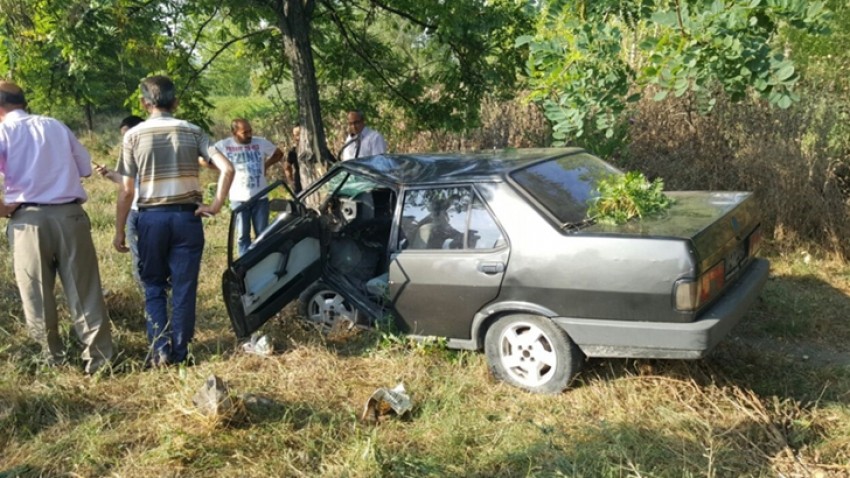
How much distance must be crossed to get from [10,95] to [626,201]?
403 centimetres

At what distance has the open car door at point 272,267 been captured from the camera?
443cm

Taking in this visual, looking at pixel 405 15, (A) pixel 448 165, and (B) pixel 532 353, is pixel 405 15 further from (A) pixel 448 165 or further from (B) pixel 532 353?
(B) pixel 532 353

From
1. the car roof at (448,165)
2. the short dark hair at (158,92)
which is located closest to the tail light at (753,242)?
the car roof at (448,165)

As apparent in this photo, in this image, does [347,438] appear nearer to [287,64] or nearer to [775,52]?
[775,52]

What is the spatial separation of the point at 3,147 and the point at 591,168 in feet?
13.1

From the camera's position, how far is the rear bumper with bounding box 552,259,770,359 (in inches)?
130

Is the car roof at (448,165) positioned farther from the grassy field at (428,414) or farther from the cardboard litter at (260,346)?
the cardboard litter at (260,346)

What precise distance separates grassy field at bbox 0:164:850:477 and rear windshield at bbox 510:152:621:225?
3.45ft

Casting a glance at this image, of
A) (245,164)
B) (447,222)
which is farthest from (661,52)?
(245,164)

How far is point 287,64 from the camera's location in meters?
9.06

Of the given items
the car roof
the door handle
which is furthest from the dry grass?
the car roof

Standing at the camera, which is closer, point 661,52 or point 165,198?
point 661,52

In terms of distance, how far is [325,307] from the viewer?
505 cm

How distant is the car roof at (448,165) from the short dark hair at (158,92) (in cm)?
129
